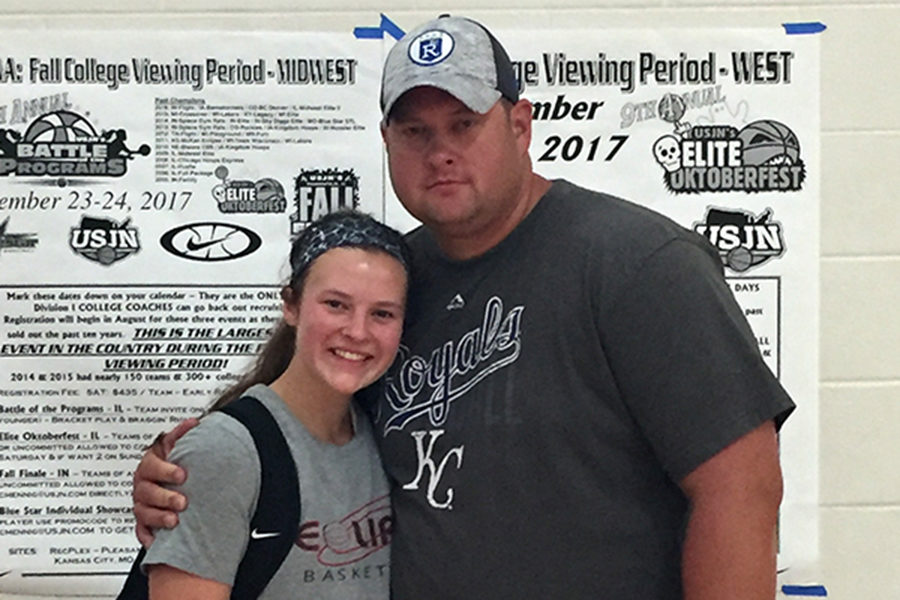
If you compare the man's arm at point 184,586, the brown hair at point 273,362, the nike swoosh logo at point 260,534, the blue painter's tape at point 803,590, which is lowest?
the blue painter's tape at point 803,590

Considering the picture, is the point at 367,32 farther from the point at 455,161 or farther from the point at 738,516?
the point at 738,516

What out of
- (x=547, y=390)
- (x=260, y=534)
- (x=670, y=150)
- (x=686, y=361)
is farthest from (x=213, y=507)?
(x=670, y=150)

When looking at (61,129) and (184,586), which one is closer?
(184,586)

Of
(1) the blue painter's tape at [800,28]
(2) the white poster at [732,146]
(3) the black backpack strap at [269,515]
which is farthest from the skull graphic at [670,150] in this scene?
(3) the black backpack strap at [269,515]

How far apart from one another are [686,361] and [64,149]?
1.16m

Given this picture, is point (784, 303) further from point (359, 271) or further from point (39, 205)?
point (39, 205)

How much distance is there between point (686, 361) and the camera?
1.04 metres

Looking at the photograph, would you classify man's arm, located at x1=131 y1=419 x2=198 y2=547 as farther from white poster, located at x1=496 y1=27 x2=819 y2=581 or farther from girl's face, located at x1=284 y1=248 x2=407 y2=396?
white poster, located at x1=496 y1=27 x2=819 y2=581

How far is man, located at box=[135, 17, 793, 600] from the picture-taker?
104cm

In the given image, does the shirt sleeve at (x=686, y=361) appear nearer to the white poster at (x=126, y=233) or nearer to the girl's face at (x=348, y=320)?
the girl's face at (x=348, y=320)

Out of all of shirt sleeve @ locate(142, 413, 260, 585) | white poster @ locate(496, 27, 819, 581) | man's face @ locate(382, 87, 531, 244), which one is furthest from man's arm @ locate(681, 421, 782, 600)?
white poster @ locate(496, 27, 819, 581)

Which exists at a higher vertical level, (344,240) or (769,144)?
(769,144)

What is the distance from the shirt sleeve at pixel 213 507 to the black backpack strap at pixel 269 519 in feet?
0.04

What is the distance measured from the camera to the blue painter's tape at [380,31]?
1.67m
